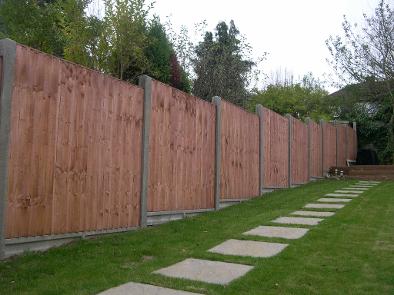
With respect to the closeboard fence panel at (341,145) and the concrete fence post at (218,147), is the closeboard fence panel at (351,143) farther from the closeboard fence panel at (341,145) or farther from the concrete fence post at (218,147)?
the concrete fence post at (218,147)

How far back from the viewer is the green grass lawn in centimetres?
381

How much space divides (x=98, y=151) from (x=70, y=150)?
0.50 meters

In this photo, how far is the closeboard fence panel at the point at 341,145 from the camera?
64.3 feet

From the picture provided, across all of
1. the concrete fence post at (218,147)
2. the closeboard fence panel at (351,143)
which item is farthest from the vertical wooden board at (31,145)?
the closeboard fence panel at (351,143)

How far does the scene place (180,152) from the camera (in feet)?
24.5

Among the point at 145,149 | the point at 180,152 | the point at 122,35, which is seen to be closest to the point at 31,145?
the point at 145,149

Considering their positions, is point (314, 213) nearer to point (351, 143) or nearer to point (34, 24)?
point (34, 24)

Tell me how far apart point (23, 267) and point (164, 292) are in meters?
1.46

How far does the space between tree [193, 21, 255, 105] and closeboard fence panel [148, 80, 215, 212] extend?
11.7 metres

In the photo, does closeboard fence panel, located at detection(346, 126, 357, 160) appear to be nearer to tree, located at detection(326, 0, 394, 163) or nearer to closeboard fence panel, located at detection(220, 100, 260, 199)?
tree, located at detection(326, 0, 394, 163)

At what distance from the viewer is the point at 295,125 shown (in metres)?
13.9

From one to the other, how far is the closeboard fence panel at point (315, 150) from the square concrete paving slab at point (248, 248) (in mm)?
10404

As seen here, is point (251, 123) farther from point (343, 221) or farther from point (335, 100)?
point (335, 100)

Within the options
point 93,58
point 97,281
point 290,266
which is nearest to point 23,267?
point 97,281
